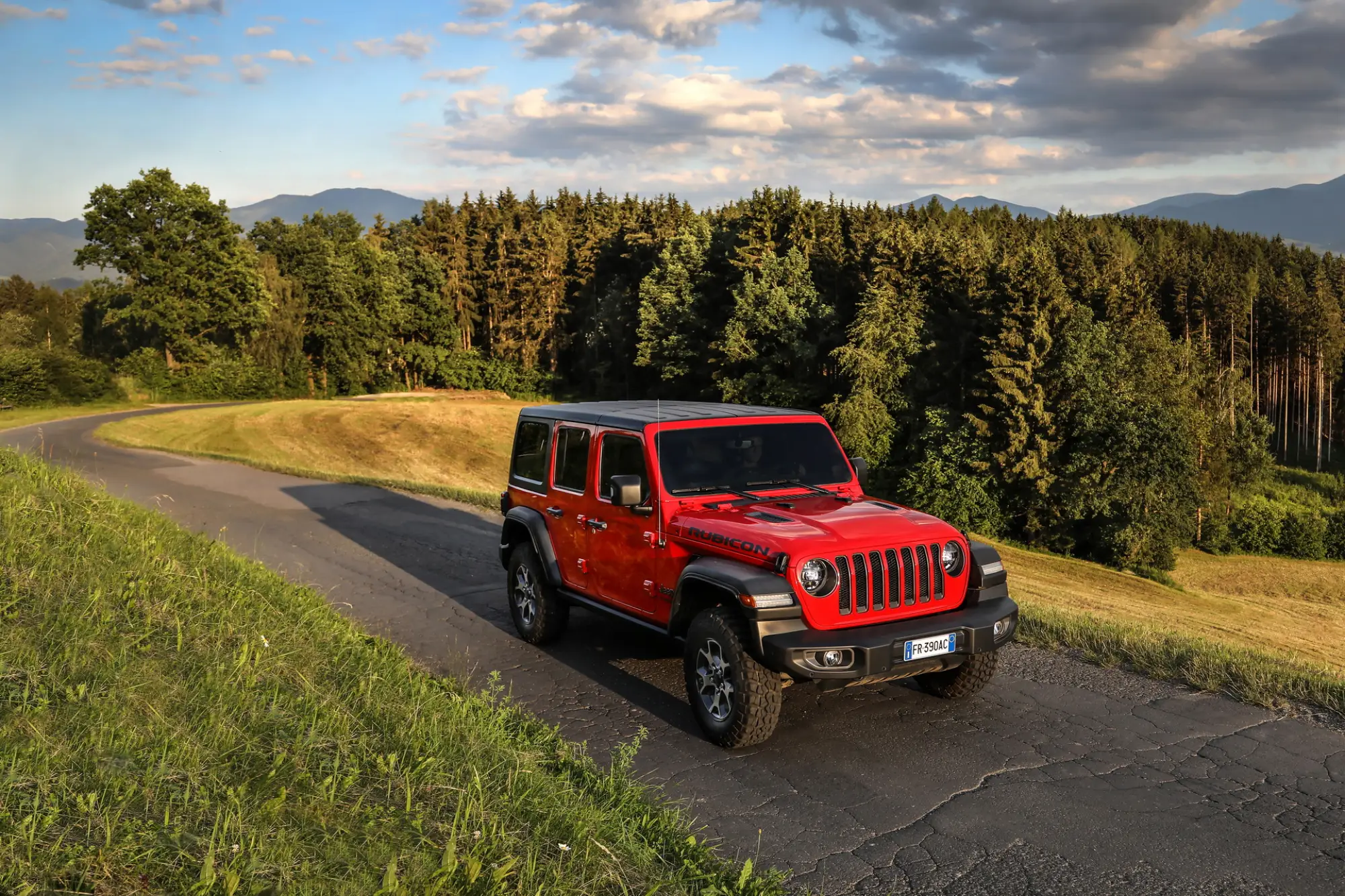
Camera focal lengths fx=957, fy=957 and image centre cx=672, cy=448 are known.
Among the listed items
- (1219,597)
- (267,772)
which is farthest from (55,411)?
(1219,597)

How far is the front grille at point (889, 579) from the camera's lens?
20.1 feet

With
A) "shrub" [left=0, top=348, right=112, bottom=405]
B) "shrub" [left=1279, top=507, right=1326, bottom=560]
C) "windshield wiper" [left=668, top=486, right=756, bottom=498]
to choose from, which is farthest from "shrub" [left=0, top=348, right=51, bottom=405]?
"shrub" [left=1279, top=507, right=1326, bottom=560]

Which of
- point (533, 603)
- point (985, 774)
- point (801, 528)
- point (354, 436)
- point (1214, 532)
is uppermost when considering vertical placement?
point (801, 528)

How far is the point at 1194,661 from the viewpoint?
7.45 metres

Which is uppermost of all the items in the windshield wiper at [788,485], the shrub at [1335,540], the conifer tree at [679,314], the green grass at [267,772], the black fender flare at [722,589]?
the conifer tree at [679,314]

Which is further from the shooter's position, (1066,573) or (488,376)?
(488,376)

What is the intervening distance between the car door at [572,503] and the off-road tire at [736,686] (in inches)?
79.6

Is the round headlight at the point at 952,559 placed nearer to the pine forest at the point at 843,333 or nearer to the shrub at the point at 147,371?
the pine forest at the point at 843,333

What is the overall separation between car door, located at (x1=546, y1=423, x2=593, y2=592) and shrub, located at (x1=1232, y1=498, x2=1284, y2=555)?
61.0 m

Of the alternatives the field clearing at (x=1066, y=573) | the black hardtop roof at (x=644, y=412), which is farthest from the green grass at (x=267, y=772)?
the field clearing at (x=1066, y=573)

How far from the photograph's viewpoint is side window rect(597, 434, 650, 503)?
743 centimetres

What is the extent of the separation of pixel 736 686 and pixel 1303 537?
65.5m

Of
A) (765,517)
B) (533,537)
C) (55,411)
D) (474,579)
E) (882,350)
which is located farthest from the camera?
(882,350)

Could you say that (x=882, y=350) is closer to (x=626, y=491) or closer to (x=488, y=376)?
(x=488, y=376)
